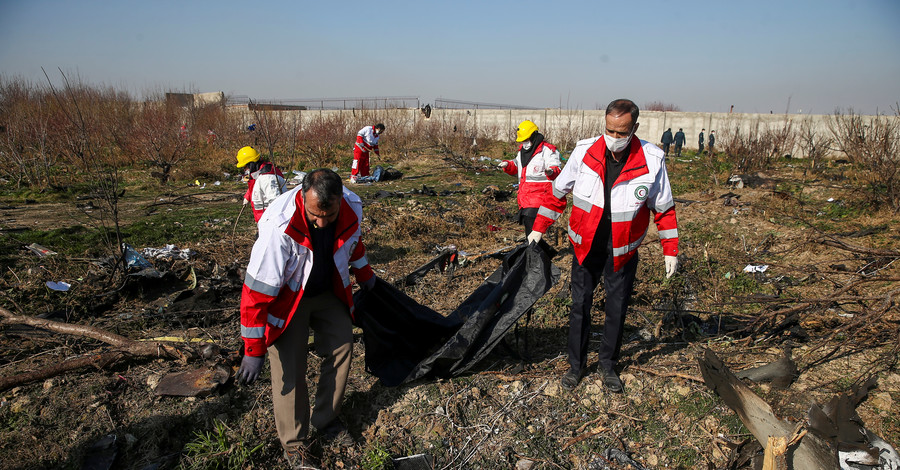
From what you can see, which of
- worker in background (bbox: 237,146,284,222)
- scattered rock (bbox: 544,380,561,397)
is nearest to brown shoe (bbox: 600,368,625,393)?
scattered rock (bbox: 544,380,561,397)

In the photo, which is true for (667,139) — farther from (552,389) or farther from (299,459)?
(299,459)

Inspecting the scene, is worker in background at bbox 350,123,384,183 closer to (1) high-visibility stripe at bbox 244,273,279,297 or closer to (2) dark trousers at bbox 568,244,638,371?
(2) dark trousers at bbox 568,244,638,371

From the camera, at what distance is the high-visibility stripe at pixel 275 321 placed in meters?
2.39

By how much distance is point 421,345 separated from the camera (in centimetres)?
337

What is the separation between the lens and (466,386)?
3.18m

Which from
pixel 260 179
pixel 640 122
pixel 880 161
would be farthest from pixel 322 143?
pixel 640 122

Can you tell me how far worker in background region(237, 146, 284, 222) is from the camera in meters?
5.06

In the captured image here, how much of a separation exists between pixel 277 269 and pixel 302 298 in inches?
13.4

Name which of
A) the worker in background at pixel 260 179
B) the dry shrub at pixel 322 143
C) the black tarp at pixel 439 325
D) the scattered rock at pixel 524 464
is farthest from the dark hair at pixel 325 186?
the dry shrub at pixel 322 143

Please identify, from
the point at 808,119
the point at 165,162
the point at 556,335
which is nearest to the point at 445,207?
the point at 556,335

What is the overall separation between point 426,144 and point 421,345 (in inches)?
637

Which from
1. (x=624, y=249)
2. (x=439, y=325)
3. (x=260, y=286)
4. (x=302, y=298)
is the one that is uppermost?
(x=624, y=249)

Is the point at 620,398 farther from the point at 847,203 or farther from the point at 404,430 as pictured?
the point at 847,203

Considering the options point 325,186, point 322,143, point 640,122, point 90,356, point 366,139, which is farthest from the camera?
point 640,122
